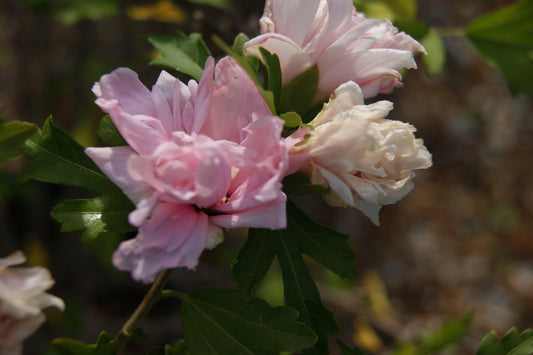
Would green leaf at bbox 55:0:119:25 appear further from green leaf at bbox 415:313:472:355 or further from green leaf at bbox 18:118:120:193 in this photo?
green leaf at bbox 415:313:472:355

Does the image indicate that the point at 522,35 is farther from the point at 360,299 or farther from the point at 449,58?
the point at 449,58

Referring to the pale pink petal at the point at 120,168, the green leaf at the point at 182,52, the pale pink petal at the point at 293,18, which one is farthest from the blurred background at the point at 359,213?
the pale pink petal at the point at 120,168

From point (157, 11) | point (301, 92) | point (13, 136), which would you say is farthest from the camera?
point (157, 11)

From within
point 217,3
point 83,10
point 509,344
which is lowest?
point 509,344

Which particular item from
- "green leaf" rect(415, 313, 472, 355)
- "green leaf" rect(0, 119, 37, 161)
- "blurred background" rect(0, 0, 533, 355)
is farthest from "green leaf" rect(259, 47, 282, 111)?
"green leaf" rect(415, 313, 472, 355)

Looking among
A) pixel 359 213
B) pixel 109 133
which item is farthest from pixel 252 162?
pixel 359 213

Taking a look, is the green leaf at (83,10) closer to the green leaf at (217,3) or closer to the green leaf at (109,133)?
the green leaf at (217,3)

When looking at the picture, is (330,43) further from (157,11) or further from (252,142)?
(157,11)
